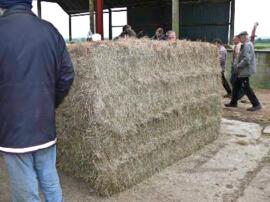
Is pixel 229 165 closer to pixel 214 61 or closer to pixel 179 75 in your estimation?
pixel 179 75

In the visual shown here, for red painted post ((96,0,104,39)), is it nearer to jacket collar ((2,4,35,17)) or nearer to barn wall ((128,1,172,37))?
barn wall ((128,1,172,37))

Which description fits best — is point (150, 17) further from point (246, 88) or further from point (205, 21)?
point (246, 88)

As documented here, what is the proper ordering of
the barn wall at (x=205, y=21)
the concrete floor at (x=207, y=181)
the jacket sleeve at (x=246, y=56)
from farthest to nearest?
the barn wall at (x=205, y=21) < the jacket sleeve at (x=246, y=56) < the concrete floor at (x=207, y=181)

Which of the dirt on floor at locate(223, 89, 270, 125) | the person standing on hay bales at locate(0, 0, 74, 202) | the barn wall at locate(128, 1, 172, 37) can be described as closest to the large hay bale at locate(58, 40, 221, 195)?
the person standing on hay bales at locate(0, 0, 74, 202)

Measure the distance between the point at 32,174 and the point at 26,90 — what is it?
519mm

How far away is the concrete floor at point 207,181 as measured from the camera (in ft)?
12.0

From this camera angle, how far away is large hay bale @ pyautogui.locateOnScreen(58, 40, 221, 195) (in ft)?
11.2

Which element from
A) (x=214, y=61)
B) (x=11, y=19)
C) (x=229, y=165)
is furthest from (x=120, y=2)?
(x=11, y=19)

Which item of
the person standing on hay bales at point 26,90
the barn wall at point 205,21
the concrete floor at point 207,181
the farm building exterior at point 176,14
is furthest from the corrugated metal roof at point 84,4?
the person standing on hay bales at point 26,90

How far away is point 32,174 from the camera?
235cm

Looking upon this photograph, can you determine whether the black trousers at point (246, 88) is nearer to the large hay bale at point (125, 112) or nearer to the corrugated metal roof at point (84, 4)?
the large hay bale at point (125, 112)

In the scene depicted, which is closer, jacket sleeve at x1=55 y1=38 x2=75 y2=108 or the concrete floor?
jacket sleeve at x1=55 y1=38 x2=75 y2=108

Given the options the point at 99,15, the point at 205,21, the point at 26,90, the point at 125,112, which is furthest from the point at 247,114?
the point at 205,21

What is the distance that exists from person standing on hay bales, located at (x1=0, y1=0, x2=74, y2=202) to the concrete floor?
4.34 ft
